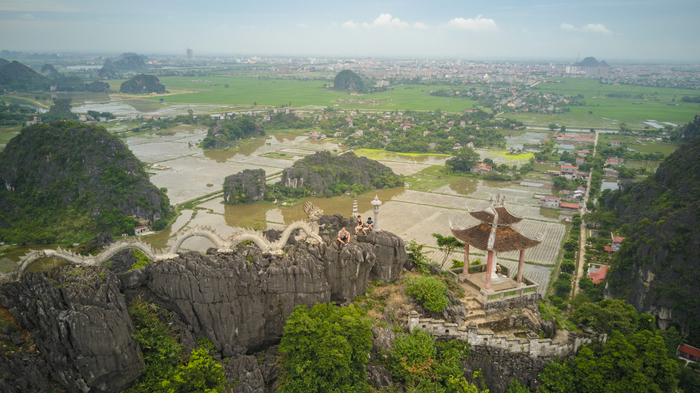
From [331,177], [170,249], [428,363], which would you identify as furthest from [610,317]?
[331,177]

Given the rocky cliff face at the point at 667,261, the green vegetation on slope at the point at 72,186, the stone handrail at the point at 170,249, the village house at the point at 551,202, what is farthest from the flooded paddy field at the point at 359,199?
the stone handrail at the point at 170,249

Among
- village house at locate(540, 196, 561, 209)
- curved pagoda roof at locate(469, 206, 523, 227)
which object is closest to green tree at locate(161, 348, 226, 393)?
curved pagoda roof at locate(469, 206, 523, 227)

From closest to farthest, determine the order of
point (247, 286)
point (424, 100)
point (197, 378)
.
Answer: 1. point (197, 378)
2. point (247, 286)
3. point (424, 100)

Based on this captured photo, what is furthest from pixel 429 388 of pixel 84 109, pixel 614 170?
pixel 84 109

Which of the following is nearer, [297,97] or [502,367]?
[502,367]

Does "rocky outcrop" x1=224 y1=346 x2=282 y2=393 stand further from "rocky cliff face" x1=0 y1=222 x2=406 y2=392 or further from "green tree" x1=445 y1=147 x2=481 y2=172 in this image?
"green tree" x1=445 y1=147 x2=481 y2=172

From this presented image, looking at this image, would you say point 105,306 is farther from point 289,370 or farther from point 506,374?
point 506,374

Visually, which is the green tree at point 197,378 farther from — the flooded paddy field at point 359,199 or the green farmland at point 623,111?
the green farmland at point 623,111

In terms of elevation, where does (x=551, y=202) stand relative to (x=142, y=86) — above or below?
below

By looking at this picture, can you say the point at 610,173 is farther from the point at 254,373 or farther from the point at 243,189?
the point at 254,373
